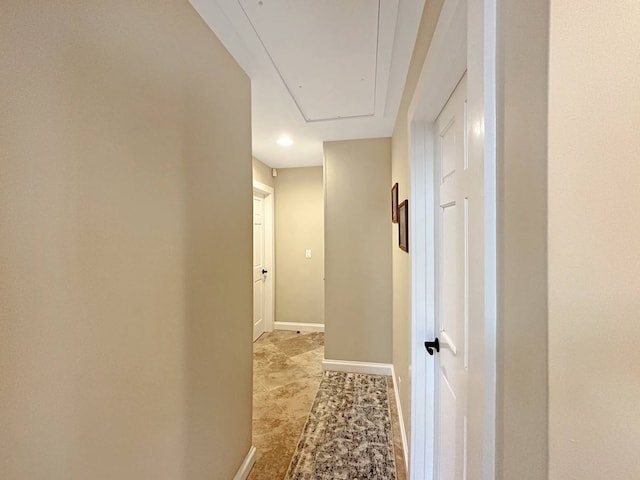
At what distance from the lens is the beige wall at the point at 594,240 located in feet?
1.04

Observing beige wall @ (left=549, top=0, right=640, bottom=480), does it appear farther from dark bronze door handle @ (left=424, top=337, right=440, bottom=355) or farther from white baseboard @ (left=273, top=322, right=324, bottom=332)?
white baseboard @ (left=273, top=322, right=324, bottom=332)

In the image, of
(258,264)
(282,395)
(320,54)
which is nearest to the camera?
(320,54)

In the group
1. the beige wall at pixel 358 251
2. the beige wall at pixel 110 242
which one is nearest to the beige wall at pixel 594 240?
the beige wall at pixel 110 242

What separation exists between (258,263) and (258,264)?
0.01 meters

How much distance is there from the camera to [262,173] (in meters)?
3.71

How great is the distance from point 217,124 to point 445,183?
1.11m

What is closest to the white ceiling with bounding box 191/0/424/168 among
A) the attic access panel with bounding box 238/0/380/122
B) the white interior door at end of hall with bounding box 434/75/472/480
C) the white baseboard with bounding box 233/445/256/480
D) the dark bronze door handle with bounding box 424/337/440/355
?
the attic access panel with bounding box 238/0/380/122

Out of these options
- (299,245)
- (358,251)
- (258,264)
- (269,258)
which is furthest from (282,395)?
(299,245)

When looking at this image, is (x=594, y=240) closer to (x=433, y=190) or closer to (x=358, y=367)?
(x=433, y=190)

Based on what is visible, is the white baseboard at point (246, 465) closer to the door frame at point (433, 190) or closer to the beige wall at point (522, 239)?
the door frame at point (433, 190)

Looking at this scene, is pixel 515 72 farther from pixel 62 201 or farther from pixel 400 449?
pixel 400 449

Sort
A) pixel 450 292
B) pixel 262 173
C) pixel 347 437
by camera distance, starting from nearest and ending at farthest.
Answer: pixel 450 292 < pixel 347 437 < pixel 262 173

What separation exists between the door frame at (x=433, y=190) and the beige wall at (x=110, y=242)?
3.03ft

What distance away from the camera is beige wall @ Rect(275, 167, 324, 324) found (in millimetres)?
4043
